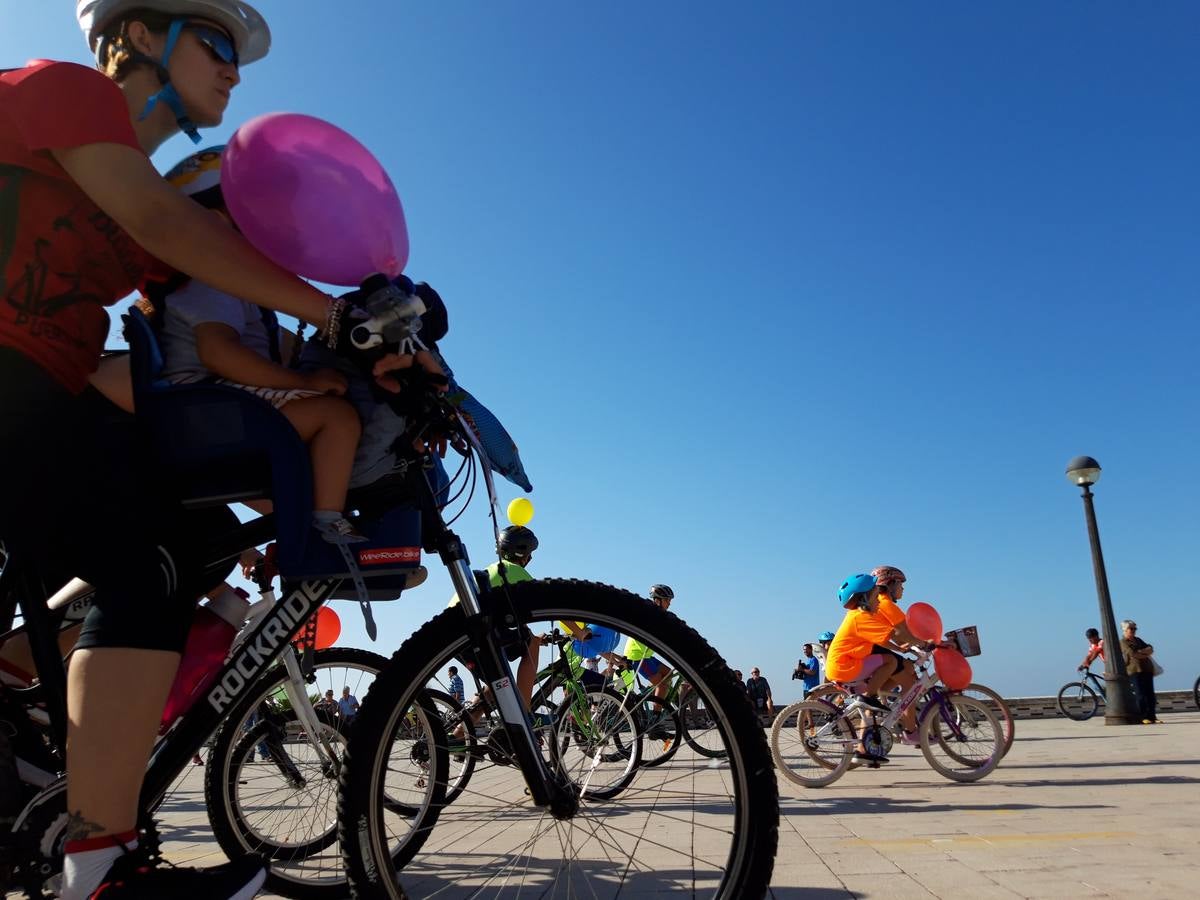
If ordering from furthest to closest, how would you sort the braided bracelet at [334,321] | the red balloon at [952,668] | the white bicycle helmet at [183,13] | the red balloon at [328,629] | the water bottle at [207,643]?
the red balloon at [952,668] < the red balloon at [328,629] < the water bottle at [207,643] < the white bicycle helmet at [183,13] < the braided bracelet at [334,321]

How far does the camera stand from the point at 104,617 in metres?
1.80

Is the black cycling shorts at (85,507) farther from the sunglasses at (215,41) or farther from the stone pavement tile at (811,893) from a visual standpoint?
the stone pavement tile at (811,893)

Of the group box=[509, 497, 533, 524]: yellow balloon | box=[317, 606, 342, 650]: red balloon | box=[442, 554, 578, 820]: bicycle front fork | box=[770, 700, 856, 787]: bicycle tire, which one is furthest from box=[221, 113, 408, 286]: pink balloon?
box=[770, 700, 856, 787]: bicycle tire

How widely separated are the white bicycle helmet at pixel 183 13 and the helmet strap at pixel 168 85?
0.04 meters

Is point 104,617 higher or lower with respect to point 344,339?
lower

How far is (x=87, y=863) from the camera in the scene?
1.68 metres

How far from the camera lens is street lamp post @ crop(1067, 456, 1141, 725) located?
1339 cm

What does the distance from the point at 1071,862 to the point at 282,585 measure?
9.74ft

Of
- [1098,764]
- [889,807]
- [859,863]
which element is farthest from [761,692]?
[859,863]

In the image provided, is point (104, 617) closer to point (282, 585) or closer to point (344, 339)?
point (282, 585)

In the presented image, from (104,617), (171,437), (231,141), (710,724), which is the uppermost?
(231,141)

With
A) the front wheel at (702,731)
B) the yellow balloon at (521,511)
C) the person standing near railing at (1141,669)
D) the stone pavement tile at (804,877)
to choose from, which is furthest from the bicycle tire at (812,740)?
the person standing near railing at (1141,669)

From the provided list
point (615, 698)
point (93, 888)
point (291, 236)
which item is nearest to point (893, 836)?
point (615, 698)

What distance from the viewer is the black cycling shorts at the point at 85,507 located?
5.89ft
